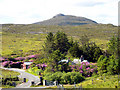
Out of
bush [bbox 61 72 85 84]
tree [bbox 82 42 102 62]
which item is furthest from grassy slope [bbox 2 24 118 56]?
bush [bbox 61 72 85 84]

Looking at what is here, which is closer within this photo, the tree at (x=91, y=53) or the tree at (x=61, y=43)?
the tree at (x=91, y=53)

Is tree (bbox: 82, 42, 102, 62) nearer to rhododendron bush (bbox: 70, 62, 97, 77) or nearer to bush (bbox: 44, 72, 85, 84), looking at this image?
rhododendron bush (bbox: 70, 62, 97, 77)

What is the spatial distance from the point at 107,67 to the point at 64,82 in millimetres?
8002

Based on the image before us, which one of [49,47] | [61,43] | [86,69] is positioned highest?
[61,43]

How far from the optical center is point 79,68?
3656 cm

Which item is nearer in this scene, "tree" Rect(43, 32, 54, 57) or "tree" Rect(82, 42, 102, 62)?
"tree" Rect(43, 32, 54, 57)

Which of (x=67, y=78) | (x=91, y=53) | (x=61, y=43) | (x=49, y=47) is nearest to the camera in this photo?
(x=67, y=78)

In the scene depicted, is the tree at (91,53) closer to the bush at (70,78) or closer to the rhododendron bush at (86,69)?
the rhododendron bush at (86,69)

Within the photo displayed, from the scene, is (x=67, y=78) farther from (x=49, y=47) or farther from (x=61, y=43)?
(x=61, y=43)

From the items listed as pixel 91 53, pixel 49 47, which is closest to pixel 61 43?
pixel 49 47

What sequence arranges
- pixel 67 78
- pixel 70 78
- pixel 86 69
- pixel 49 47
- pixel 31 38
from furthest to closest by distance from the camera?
pixel 31 38
pixel 49 47
pixel 86 69
pixel 70 78
pixel 67 78

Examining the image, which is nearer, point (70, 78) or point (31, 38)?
point (70, 78)

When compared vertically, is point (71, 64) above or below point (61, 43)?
below

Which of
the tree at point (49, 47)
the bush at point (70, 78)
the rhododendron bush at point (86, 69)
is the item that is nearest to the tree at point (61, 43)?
the tree at point (49, 47)
